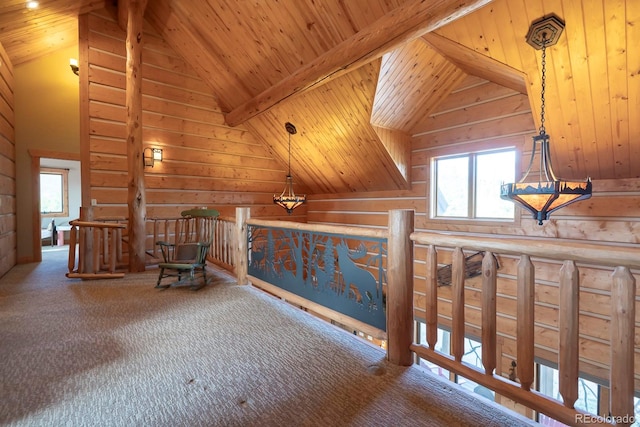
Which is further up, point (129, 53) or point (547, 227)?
point (129, 53)

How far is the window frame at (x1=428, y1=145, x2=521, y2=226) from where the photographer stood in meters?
4.49

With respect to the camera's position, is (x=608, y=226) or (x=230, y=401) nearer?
(x=230, y=401)

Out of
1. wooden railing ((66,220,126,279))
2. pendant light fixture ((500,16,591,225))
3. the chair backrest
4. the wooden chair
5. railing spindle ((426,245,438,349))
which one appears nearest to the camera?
railing spindle ((426,245,438,349))

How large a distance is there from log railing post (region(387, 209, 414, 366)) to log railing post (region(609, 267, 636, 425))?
974mm

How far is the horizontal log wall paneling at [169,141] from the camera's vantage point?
503 centimetres

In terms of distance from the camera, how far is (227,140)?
6.40 meters

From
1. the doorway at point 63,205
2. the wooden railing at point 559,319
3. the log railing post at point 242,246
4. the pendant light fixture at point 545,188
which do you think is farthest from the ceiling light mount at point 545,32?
the doorway at point 63,205

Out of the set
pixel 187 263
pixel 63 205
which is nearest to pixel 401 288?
pixel 187 263

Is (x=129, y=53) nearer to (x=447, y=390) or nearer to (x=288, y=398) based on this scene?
(x=288, y=398)

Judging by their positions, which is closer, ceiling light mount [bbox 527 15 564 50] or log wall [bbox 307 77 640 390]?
ceiling light mount [bbox 527 15 564 50]

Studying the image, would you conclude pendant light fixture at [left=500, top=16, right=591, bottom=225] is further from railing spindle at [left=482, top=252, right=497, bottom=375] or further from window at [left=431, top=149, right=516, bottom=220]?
window at [left=431, top=149, right=516, bottom=220]

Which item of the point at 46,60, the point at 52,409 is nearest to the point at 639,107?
the point at 52,409

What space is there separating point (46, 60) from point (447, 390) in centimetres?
783

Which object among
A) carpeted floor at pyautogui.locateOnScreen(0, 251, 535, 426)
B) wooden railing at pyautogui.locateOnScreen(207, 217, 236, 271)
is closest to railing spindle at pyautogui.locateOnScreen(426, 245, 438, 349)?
carpeted floor at pyautogui.locateOnScreen(0, 251, 535, 426)
